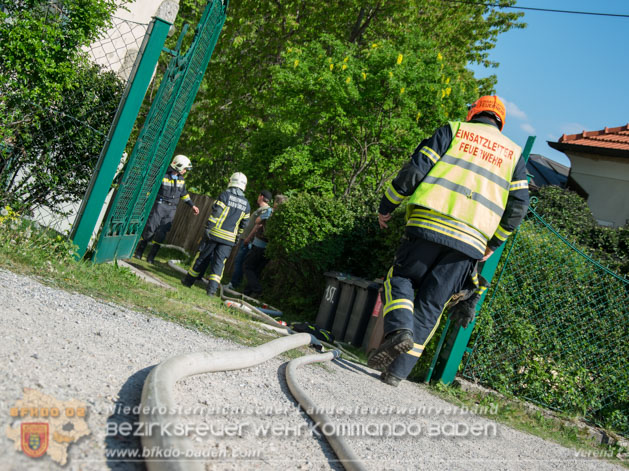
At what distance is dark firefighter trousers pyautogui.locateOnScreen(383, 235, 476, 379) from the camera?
185 inches

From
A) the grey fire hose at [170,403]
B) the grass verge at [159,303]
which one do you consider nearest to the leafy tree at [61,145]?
the grass verge at [159,303]

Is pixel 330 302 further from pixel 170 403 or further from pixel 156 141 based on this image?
pixel 170 403

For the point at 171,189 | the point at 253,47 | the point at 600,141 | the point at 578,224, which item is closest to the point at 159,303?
the point at 171,189

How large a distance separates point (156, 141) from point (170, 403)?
5.23m

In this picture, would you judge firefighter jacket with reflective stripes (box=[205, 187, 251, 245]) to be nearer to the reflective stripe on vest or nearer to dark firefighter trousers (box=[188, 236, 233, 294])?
dark firefighter trousers (box=[188, 236, 233, 294])

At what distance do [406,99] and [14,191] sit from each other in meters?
7.77

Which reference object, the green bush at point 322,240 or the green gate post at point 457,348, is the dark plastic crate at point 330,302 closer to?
the green bush at point 322,240

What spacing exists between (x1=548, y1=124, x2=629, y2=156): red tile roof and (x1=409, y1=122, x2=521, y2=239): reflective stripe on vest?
1468 centimetres

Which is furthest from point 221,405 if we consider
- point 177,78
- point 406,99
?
point 406,99

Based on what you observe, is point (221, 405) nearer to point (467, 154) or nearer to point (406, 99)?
point (467, 154)

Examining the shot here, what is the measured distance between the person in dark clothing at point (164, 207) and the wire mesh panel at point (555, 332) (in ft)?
22.2

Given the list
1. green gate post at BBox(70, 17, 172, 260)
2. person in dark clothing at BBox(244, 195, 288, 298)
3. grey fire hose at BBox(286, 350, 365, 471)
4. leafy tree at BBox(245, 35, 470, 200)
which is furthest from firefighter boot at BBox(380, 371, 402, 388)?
leafy tree at BBox(245, 35, 470, 200)

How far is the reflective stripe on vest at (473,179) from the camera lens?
4.67 meters

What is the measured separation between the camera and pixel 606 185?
18.3 m
